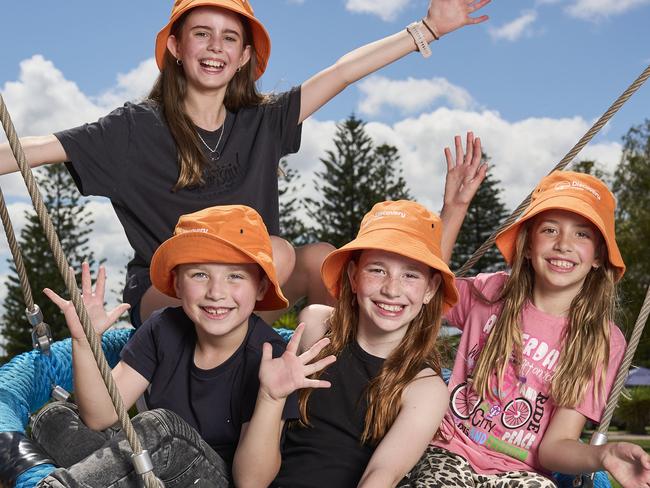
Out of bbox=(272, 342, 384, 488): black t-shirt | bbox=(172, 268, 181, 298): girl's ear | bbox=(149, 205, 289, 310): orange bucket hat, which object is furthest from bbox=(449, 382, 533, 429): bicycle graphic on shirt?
bbox=(172, 268, 181, 298): girl's ear

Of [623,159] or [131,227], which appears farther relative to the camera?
[623,159]

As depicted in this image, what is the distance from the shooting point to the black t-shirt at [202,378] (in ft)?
7.80

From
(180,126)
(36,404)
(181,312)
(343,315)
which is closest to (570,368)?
(343,315)

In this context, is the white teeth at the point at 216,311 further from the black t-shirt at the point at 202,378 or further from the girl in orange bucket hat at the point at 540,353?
the girl in orange bucket hat at the point at 540,353

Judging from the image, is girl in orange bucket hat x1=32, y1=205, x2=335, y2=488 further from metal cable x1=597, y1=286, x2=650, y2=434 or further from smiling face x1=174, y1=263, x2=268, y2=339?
metal cable x1=597, y1=286, x2=650, y2=434

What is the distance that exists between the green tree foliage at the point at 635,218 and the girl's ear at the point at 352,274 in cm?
2324

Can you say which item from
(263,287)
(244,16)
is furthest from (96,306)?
(244,16)

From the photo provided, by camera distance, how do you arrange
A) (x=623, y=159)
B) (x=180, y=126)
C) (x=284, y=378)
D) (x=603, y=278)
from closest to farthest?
(x=284, y=378) < (x=603, y=278) < (x=180, y=126) < (x=623, y=159)

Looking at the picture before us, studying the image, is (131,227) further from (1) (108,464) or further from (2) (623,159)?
(2) (623,159)

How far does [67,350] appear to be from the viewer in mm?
3643

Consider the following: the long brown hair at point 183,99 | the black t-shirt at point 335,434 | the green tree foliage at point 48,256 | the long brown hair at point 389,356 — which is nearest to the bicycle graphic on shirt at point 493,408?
the long brown hair at point 389,356

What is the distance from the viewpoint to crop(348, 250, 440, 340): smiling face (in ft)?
7.73

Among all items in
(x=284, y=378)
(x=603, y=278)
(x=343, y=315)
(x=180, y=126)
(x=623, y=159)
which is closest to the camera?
(x=284, y=378)

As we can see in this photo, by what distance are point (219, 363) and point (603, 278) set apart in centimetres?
117
